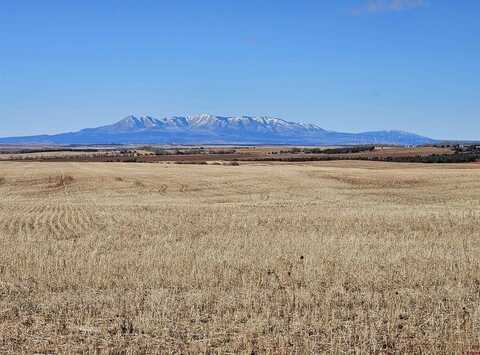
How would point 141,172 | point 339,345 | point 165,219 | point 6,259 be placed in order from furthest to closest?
point 141,172
point 165,219
point 6,259
point 339,345

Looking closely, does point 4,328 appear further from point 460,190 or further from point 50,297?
point 460,190

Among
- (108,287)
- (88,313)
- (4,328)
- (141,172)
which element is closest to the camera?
(4,328)

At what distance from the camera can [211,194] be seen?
47.3 metres

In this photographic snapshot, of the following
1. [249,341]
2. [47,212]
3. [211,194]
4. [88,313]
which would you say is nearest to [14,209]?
[47,212]

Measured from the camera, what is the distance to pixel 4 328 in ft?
31.4

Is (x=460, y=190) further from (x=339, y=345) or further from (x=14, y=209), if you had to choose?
(x=339, y=345)

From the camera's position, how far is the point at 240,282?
43.5 feet

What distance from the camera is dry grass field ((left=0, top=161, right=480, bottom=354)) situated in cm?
925

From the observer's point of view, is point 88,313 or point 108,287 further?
point 108,287

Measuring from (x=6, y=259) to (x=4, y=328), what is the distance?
6.78 metres

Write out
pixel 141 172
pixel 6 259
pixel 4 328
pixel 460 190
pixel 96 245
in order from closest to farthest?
pixel 4 328
pixel 6 259
pixel 96 245
pixel 460 190
pixel 141 172

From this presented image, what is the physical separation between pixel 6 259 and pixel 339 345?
10.1m

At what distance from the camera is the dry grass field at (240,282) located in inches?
364

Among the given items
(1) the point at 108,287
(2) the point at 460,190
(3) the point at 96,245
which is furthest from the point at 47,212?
(2) the point at 460,190
